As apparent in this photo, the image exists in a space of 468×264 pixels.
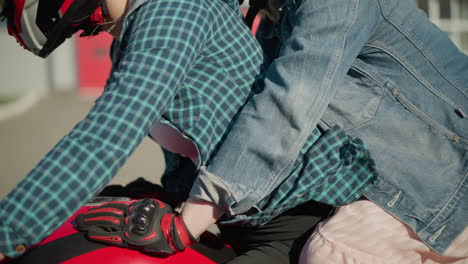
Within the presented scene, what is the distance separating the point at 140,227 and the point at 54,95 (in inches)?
553

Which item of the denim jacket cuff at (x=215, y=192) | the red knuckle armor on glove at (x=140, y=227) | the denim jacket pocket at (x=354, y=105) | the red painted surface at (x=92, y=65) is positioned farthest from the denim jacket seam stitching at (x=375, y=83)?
the red painted surface at (x=92, y=65)

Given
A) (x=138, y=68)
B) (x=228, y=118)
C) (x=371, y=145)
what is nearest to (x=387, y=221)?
(x=371, y=145)

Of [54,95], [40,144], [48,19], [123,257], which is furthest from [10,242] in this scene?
[54,95]

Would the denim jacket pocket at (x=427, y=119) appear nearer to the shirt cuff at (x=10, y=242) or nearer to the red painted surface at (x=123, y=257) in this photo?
the red painted surface at (x=123, y=257)

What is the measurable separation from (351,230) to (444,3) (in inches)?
464

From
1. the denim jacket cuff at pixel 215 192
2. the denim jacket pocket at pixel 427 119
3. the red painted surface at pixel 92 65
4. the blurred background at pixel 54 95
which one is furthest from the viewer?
the red painted surface at pixel 92 65

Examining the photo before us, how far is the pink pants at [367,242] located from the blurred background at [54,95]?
10.5ft

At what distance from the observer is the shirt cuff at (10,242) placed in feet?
3.60

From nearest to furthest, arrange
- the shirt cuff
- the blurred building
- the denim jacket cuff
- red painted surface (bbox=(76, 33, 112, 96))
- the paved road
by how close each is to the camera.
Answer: the shirt cuff
the denim jacket cuff
the paved road
the blurred building
red painted surface (bbox=(76, 33, 112, 96))

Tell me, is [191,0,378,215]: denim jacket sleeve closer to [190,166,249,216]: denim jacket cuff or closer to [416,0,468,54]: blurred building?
[190,166,249,216]: denim jacket cuff

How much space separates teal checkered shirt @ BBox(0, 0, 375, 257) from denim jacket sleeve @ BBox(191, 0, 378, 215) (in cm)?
9

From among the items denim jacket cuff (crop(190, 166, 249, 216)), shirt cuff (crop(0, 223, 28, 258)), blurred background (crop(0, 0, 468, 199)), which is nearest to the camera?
shirt cuff (crop(0, 223, 28, 258))

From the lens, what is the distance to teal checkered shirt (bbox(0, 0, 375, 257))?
112 cm

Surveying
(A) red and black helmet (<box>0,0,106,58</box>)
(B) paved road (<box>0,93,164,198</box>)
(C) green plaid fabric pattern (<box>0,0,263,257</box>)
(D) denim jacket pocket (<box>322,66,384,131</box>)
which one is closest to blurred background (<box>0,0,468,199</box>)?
(B) paved road (<box>0,93,164,198</box>)
